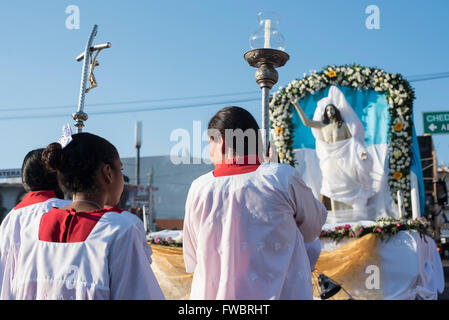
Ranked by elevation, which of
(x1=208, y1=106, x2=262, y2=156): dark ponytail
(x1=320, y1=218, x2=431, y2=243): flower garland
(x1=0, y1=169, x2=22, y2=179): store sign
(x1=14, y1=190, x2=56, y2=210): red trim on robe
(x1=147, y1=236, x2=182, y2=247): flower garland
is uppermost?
(x1=0, y1=169, x2=22, y2=179): store sign

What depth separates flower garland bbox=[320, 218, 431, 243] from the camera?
20.9 feet

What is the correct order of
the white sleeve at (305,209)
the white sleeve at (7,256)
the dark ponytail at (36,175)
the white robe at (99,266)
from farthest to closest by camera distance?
the dark ponytail at (36,175), the white sleeve at (305,209), the white sleeve at (7,256), the white robe at (99,266)

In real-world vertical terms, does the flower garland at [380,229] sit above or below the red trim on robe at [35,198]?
below

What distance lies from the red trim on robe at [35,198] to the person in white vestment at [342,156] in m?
7.18

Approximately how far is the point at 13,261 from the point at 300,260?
1435mm

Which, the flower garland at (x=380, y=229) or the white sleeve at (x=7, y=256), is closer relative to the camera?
the white sleeve at (x=7, y=256)

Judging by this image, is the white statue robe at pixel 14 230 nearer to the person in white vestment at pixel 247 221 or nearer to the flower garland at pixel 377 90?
the person in white vestment at pixel 247 221

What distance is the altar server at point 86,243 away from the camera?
5.50 feet

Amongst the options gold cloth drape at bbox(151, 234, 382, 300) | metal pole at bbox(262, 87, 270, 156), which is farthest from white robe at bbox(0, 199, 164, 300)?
gold cloth drape at bbox(151, 234, 382, 300)

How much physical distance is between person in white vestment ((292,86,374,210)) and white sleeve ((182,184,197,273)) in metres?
7.07

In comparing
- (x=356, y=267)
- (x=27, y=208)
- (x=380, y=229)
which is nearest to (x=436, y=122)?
(x=380, y=229)

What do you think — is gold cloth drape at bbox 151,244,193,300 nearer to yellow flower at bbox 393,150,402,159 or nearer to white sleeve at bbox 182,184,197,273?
white sleeve at bbox 182,184,197,273

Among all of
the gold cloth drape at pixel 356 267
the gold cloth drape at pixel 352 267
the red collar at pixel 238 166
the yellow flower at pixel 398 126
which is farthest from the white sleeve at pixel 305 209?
the yellow flower at pixel 398 126
